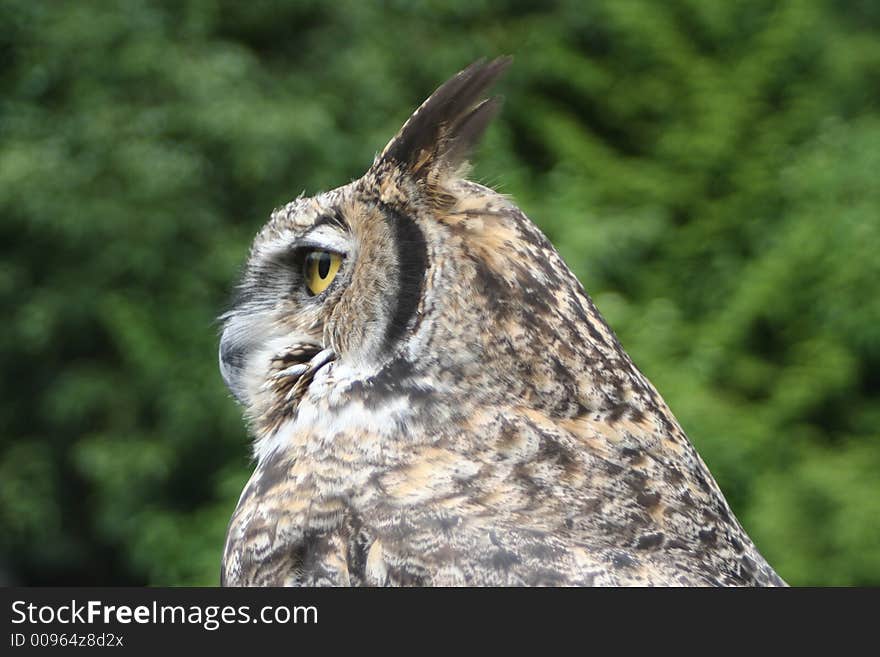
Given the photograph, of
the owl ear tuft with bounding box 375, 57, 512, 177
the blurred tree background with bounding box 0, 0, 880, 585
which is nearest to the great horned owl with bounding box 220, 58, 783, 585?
the owl ear tuft with bounding box 375, 57, 512, 177

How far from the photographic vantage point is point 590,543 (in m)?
1.12

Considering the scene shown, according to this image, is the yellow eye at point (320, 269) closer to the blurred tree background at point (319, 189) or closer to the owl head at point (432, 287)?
the owl head at point (432, 287)

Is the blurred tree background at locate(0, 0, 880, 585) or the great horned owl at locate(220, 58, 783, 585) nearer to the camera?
the great horned owl at locate(220, 58, 783, 585)

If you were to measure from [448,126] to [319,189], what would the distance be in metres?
1.87

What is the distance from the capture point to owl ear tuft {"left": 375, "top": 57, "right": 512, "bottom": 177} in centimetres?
128

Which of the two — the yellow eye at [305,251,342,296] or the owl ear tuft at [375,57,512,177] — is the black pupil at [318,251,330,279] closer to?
the yellow eye at [305,251,342,296]

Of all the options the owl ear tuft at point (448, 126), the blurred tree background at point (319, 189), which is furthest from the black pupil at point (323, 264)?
→ the blurred tree background at point (319, 189)

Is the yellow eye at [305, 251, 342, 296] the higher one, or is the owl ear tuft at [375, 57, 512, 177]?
the owl ear tuft at [375, 57, 512, 177]

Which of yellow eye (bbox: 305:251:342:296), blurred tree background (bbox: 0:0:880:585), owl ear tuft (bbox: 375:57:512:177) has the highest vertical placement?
blurred tree background (bbox: 0:0:880:585)

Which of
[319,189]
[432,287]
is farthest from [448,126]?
[319,189]

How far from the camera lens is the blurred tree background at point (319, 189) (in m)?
2.94

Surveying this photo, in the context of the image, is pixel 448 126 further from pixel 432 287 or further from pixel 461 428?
pixel 461 428

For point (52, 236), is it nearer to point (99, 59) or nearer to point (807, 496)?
point (99, 59)

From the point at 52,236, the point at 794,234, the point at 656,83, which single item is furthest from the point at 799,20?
the point at 52,236
